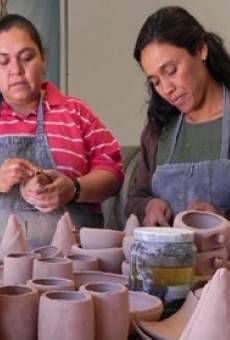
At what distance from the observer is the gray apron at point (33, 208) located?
4.21ft

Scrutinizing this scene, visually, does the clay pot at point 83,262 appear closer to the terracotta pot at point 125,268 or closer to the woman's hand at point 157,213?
the terracotta pot at point 125,268

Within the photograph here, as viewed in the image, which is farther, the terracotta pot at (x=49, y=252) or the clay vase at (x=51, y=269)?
the terracotta pot at (x=49, y=252)

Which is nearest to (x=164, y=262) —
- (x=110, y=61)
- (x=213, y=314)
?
(x=213, y=314)

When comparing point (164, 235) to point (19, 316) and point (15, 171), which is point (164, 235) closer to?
point (19, 316)

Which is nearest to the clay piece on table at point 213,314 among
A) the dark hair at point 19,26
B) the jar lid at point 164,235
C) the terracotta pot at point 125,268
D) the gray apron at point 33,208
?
the jar lid at point 164,235

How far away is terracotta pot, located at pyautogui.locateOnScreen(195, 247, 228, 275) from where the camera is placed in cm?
82

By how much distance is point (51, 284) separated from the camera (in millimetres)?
640

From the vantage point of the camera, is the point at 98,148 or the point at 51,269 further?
the point at 98,148

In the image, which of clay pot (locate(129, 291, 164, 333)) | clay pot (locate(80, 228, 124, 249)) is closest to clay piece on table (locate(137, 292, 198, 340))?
clay pot (locate(129, 291, 164, 333))

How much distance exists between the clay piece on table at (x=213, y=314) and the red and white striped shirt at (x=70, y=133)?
2.95 ft

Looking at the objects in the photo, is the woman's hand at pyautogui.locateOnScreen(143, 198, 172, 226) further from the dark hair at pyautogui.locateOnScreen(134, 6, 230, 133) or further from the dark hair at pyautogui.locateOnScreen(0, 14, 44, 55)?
the dark hair at pyautogui.locateOnScreen(0, 14, 44, 55)

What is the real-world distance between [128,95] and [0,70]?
64.2 inches

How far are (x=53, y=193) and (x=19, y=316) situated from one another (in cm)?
66

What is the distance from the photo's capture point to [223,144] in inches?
51.8
